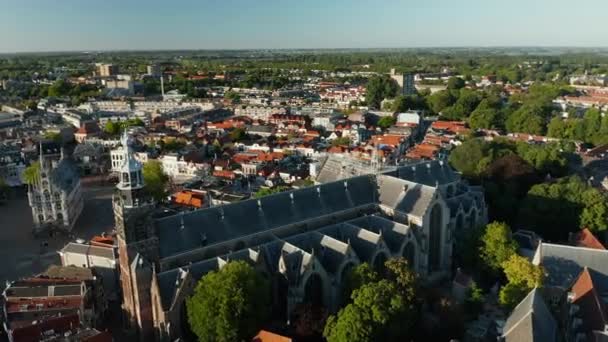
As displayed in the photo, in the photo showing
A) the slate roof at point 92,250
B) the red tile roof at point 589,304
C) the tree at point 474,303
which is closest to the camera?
the red tile roof at point 589,304

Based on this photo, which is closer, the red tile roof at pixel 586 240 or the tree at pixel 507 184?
the red tile roof at pixel 586 240

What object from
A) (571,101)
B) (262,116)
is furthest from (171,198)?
(571,101)

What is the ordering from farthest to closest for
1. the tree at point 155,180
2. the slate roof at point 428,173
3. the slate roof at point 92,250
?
the tree at point 155,180
the slate roof at point 428,173
the slate roof at point 92,250

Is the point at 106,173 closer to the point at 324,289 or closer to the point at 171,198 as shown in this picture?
the point at 171,198

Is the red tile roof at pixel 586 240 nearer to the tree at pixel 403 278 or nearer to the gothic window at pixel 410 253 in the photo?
the gothic window at pixel 410 253

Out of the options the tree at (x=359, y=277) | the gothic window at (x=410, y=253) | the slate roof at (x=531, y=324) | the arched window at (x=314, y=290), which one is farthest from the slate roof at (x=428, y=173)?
the slate roof at (x=531, y=324)

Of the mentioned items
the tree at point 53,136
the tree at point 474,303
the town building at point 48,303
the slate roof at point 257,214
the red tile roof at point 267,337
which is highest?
the slate roof at point 257,214

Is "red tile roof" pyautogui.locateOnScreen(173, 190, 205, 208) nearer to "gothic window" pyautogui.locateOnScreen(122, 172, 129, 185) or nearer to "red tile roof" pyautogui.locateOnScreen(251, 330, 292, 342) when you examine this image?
"gothic window" pyautogui.locateOnScreen(122, 172, 129, 185)

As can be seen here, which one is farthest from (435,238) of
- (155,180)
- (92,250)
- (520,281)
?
(155,180)
